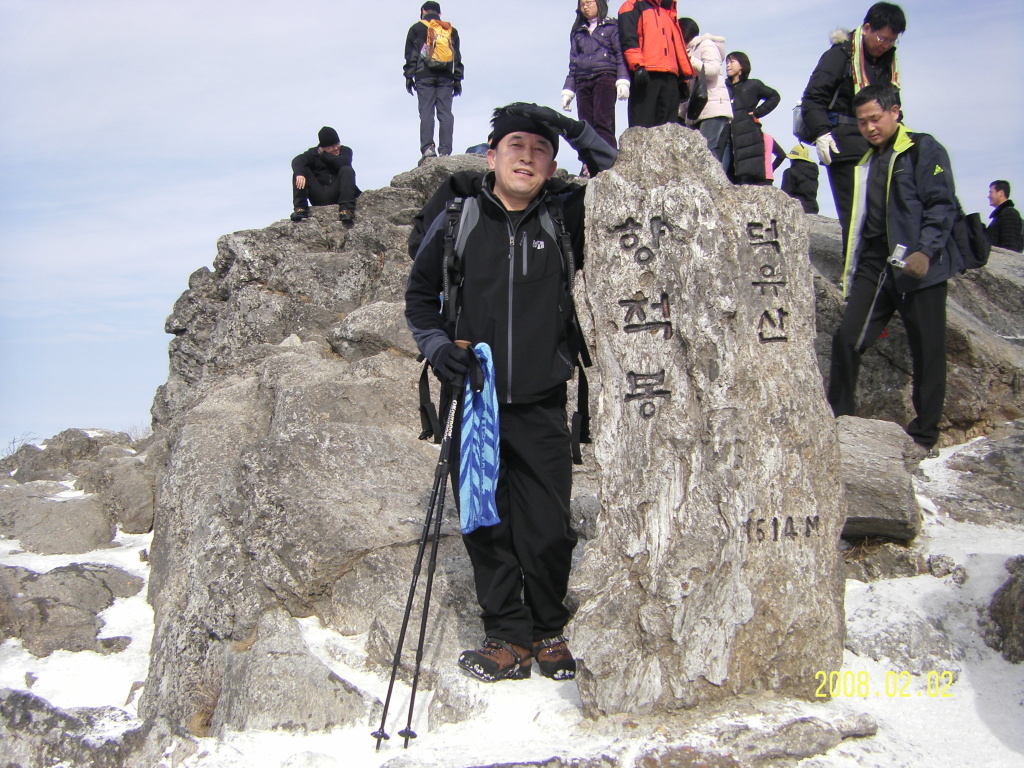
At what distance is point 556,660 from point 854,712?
60.3 inches

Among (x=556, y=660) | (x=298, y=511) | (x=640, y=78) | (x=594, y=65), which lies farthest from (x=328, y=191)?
(x=556, y=660)

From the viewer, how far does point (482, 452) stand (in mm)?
4414

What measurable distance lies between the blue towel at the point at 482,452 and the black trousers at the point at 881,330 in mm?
4038

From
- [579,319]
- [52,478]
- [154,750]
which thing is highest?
[579,319]

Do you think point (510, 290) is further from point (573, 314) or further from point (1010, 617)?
point (1010, 617)

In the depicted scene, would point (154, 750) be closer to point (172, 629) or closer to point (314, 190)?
point (172, 629)

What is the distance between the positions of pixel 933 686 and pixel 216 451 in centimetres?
584

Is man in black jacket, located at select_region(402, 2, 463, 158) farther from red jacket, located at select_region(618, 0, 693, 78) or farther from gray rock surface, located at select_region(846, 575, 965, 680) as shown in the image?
gray rock surface, located at select_region(846, 575, 965, 680)

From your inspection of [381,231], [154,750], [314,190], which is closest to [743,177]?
[381,231]

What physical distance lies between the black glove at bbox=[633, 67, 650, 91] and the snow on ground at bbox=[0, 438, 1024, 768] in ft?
19.2

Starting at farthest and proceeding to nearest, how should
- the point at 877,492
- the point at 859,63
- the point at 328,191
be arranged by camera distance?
1. the point at 328,191
2. the point at 859,63
3. the point at 877,492

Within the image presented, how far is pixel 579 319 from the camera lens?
4480 mm

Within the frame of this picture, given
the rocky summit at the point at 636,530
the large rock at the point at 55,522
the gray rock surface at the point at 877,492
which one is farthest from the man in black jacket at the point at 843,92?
the large rock at the point at 55,522

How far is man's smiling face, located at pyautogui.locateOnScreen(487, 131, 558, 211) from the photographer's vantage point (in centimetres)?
446
